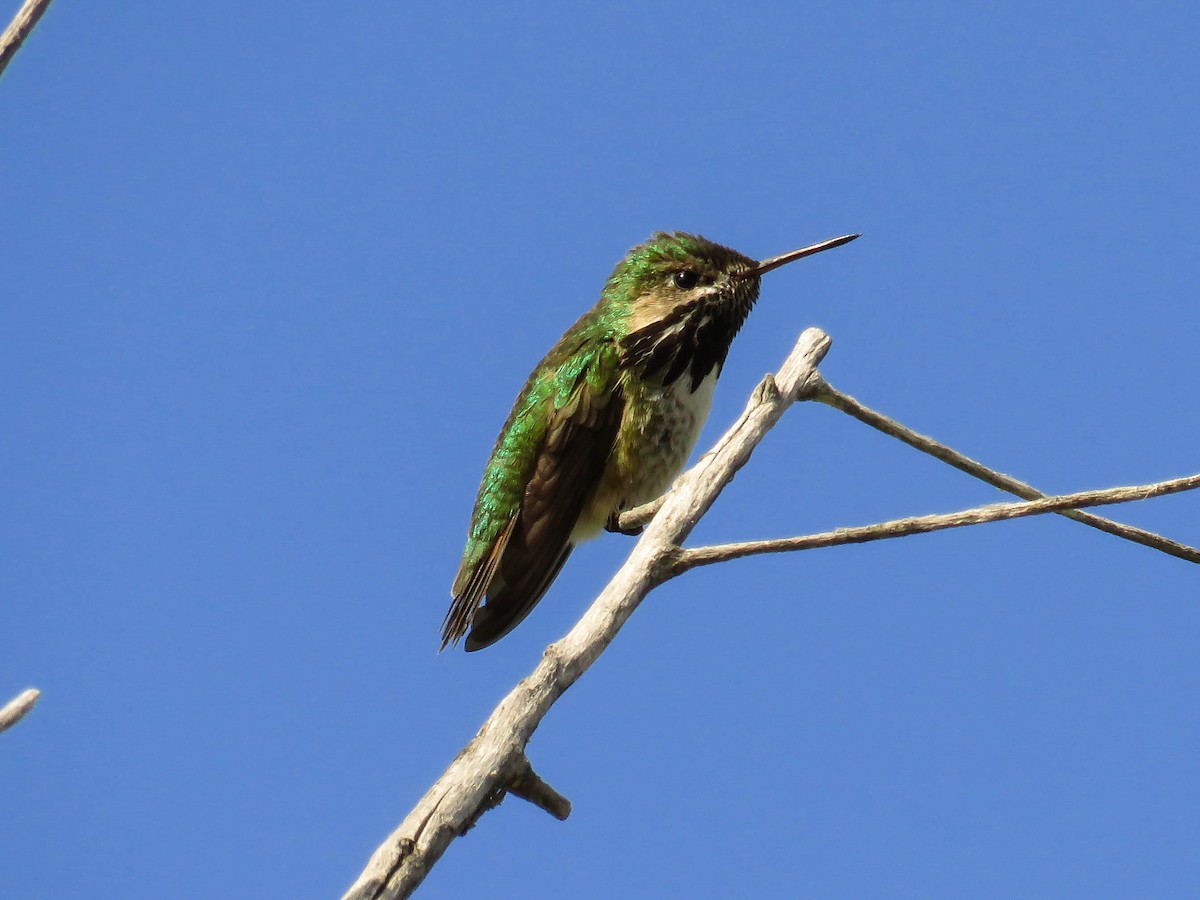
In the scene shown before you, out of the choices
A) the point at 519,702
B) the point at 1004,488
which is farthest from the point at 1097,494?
the point at 519,702

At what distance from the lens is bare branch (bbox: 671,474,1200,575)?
11.4 ft

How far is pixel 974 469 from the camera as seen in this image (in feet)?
13.8

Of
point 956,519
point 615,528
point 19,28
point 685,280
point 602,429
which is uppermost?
point 685,280

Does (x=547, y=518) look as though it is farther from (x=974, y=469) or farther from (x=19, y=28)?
(x=19, y=28)

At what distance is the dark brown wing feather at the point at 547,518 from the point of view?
22.4 feet

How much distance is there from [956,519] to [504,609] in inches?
146

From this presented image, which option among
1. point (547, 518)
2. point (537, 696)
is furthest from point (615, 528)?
point (537, 696)

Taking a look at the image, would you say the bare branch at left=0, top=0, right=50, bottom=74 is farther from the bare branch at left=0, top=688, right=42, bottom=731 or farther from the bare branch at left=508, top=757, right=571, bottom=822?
the bare branch at left=508, top=757, right=571, bottom=822

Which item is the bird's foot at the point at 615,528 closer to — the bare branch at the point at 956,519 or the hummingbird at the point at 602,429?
the hummingbird at the point at 602,429

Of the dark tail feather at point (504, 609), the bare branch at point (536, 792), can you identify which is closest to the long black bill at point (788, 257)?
the dark tail feather at point (504, 609)

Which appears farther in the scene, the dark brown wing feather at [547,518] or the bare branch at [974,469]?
the dark brown wing feather at [547,518]

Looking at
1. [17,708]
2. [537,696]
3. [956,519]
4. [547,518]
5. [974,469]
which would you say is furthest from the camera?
[547,518]

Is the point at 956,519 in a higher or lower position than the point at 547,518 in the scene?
lower

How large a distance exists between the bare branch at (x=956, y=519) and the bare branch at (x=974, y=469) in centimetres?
27
